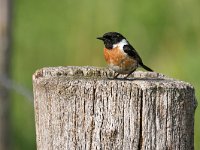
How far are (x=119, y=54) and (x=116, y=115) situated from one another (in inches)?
56.8

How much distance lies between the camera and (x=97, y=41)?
811 centimetres

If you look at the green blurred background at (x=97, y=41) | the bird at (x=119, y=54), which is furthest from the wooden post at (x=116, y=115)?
the green blurred background at (x=97, y=41)

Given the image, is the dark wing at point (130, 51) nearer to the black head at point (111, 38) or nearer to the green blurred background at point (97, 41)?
the black head at point (111, 38)

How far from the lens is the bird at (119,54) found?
4488 millimetres

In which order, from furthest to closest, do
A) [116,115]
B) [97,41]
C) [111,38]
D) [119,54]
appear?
[97,41] → [119,54] → [111,38] → [116,115]

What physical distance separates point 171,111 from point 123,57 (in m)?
1.39

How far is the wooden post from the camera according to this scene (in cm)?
321

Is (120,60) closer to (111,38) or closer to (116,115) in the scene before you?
(111,38)

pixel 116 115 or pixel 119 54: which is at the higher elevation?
pixel 119 54

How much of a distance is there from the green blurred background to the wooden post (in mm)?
3734

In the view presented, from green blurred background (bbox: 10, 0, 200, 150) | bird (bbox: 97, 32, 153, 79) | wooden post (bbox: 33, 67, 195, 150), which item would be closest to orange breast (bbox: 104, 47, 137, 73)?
bird (bbox: 97, 32, 153, 79)

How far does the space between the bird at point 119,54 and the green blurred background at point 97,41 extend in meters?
2.49

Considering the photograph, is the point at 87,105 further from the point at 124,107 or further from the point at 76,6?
the point at 76,6

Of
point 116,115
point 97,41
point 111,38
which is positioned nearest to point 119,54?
point 111,38
